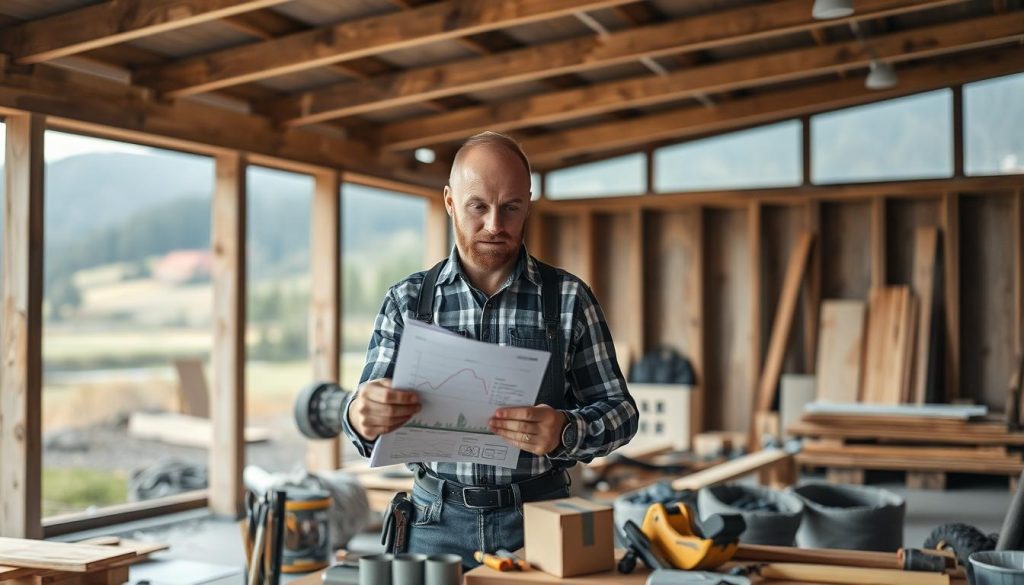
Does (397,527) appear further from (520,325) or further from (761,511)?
(761,511)

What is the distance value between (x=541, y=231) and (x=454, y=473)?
8.20 meters

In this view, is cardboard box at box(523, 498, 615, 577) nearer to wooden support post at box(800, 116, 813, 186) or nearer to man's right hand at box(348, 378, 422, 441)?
man's right hand at box(348, 378, 422, 441)

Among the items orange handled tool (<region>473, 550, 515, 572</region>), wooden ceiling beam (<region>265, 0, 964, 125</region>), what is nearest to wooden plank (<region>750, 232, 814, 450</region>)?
wooden ceiling beam (<region>265, 0, 964, 125</region>)

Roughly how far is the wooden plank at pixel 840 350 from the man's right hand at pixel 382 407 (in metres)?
7.50

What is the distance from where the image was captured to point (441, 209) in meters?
9.39

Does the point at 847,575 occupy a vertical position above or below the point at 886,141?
below

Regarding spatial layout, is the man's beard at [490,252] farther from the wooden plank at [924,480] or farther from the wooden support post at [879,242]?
the wooden support post at [879,242]

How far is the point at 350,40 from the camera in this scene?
5699mm

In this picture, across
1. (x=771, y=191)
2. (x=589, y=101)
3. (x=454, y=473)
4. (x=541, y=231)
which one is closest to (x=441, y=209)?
(x=541, y=231)

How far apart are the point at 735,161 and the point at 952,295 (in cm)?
228

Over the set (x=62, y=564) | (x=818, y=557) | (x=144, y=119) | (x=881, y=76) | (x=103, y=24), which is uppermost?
(x=881, y=76)

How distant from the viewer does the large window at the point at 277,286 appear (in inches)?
658

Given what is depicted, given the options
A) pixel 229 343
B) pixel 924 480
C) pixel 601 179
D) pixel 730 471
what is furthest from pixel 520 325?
pixel 601 179

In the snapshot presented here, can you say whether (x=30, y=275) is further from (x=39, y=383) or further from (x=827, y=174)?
(x=827, y=174)
